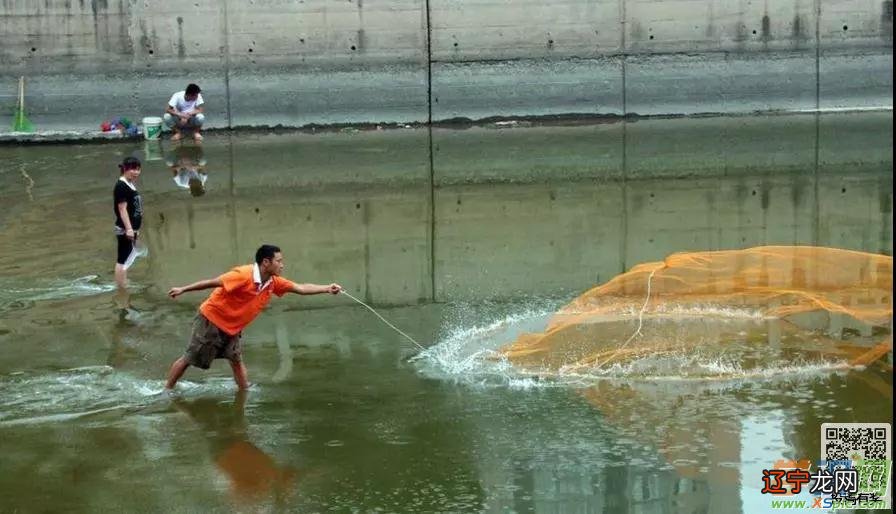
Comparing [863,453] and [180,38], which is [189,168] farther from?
[863,453]

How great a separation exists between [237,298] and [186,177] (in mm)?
9885

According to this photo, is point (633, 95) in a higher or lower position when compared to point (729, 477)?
higher

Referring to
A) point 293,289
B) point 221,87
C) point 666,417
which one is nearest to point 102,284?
point 293,289

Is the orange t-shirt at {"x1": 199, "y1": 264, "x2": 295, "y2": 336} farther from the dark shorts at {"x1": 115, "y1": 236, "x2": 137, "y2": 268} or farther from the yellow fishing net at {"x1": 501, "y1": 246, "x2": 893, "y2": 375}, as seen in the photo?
the dark shorts at {"x1": 115, "y1": 236, "x2": 137, "y2": 268}

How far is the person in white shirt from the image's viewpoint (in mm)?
21750

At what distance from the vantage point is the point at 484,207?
15.7 m

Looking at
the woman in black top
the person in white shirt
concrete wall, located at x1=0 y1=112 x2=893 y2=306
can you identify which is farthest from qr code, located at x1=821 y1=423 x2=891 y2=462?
the person in white shirt

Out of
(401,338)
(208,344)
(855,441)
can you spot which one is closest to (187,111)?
(401,338)

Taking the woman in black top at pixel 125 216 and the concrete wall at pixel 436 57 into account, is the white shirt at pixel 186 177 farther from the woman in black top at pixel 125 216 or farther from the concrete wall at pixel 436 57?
the woman in black top at pixel 125 216

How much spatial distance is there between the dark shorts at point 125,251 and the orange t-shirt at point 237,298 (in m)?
3.40

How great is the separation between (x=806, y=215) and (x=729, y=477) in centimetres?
788

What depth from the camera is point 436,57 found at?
23391mm

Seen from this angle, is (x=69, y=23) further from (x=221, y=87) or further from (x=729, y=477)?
(x=729, y=477)

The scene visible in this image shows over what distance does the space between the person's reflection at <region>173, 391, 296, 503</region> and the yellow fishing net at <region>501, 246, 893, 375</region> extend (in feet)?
7.14
